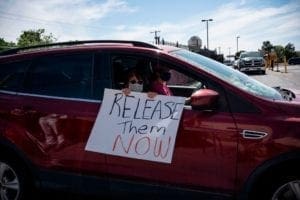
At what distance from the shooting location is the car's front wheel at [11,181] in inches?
179

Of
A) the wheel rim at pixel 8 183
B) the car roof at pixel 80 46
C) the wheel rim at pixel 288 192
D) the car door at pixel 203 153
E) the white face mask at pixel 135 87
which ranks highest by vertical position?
the car roof at pixel 80 46

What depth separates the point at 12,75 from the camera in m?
4.66

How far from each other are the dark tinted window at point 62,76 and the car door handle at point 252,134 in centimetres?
154

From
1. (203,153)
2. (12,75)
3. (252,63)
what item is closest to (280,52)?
(252,63)

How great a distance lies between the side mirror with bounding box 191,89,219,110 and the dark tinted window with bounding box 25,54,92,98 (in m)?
1.10

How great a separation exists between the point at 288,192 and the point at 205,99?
1.05 metres

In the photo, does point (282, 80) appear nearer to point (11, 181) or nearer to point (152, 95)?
point (152, 95)

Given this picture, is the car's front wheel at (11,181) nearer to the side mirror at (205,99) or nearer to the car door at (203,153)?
the car door at (203,153)

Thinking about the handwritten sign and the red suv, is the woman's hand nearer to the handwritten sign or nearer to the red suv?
the handwritten sign

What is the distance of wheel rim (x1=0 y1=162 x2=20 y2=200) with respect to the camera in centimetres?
459

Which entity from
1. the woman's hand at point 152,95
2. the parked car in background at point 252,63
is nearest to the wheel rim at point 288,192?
the woman's hand at point 152,95

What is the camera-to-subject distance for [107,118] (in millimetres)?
4184

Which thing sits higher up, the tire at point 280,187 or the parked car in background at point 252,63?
the parked car in background at point 252,63

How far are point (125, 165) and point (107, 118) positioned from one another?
1.59 feet
